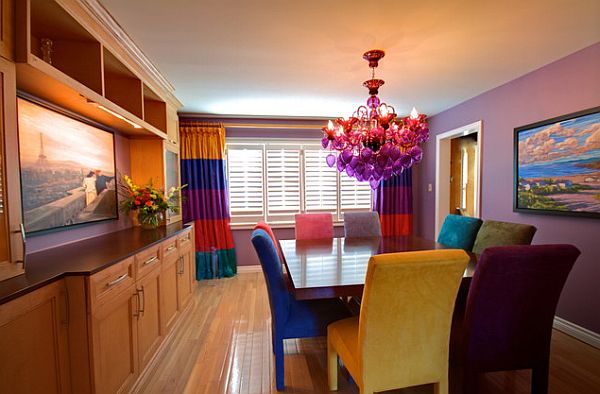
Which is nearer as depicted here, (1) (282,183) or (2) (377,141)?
(2) (377,141)

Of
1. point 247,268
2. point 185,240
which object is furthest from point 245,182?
point 185,240

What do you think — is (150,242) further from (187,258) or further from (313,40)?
(313,40)

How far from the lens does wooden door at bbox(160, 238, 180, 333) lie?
2119mm

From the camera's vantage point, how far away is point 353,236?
118 inches

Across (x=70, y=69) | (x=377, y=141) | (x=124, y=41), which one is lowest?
(x=377, y=141)

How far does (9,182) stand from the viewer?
109 cm

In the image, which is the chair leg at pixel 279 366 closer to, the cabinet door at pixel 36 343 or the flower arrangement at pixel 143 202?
the cabinet door at pixel 36 343

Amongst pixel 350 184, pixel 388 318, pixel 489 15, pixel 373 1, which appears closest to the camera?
pixel 388 318

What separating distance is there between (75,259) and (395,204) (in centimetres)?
400

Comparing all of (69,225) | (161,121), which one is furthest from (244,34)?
(69,225)

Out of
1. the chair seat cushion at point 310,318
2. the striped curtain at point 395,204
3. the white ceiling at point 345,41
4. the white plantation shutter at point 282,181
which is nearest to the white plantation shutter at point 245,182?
the white plantation shutter at point 282,181

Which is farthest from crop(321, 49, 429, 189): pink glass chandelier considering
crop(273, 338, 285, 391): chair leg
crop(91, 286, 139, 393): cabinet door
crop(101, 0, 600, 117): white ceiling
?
crop(91, 286, 139, 393): cabinet door

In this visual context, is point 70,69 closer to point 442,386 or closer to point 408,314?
point 408,314

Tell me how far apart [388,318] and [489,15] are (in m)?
1.98
